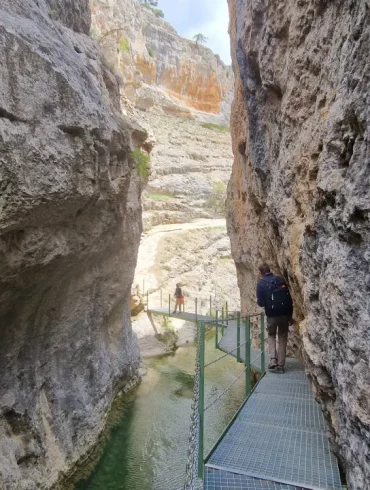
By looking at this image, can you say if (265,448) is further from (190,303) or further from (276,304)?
(190,303)

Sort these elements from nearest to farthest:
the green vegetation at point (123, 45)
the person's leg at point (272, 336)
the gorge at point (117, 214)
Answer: the gorge at point (117, 214) < the person's leg at point (272, 336) < the green vegetation at point (123, 45)

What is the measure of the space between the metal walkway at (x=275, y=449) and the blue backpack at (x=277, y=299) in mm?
1354

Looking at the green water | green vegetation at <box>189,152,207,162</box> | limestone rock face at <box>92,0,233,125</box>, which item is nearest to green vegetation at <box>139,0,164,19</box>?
limestone rock face at <box>92,0,233,125</box>

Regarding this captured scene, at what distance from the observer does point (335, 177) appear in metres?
3.63

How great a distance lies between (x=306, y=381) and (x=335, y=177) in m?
3.94

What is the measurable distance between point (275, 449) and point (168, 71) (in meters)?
53.6

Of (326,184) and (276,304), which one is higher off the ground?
(326,184)

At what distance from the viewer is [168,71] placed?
5088cm

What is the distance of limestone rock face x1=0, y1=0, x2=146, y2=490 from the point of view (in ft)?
18.5

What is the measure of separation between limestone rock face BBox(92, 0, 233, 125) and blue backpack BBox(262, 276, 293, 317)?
3881 centimetres

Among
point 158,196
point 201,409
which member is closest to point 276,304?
point 201,409

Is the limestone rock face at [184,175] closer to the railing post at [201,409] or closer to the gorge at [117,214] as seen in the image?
the gorge at [117,214]

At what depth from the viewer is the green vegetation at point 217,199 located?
114 ft

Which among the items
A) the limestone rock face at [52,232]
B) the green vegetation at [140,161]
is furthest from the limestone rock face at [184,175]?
the limestone rock face at [52,232]
